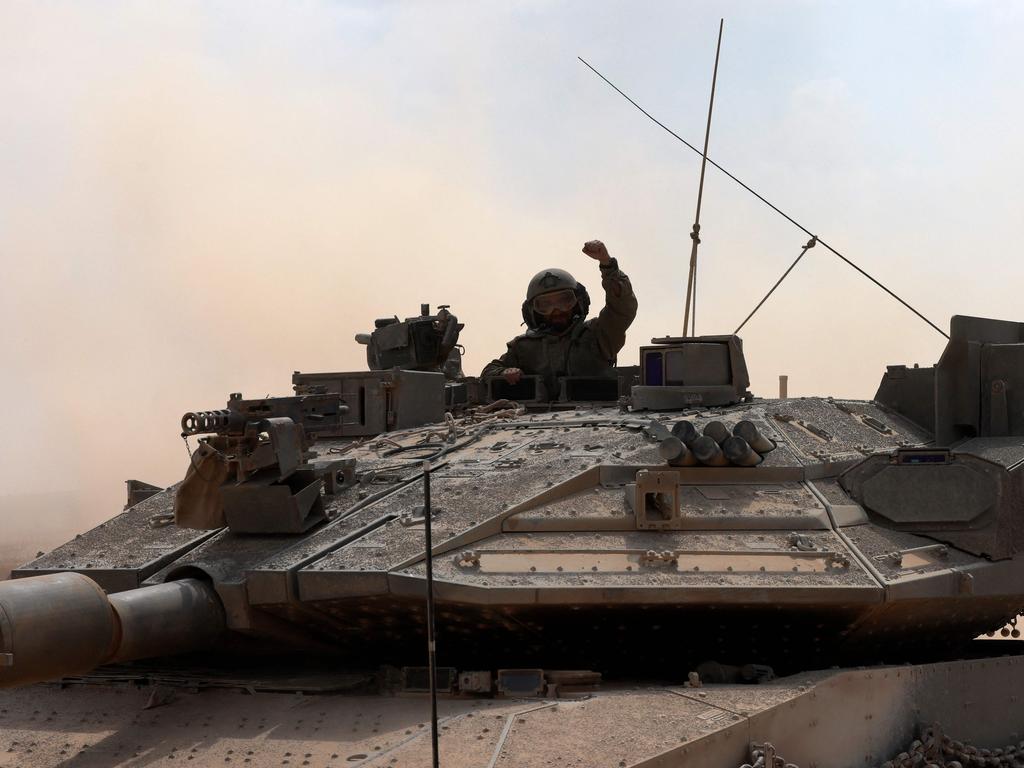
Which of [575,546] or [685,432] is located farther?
[685,432]

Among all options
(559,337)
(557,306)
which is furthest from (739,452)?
(557,306)

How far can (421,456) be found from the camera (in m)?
9.98

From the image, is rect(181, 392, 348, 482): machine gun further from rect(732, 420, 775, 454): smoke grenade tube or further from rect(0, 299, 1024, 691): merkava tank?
rect(732, 420, 775, 454): smoke grenade tube

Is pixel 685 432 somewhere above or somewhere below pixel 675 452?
above

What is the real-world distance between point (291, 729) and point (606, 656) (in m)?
2.03

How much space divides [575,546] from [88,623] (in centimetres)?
283

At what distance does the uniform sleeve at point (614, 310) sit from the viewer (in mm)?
12000

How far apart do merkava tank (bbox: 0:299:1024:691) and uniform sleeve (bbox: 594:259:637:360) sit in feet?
6.42

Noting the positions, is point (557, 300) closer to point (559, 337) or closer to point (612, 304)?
point (559, 337)

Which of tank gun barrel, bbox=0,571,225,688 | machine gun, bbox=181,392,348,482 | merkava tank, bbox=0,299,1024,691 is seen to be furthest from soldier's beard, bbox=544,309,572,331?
tank gun barrel, bbox=0,571,225,688

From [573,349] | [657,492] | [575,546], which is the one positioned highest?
[573,349]

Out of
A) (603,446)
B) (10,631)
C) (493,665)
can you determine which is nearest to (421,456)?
(603,446)

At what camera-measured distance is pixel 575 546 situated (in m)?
8.12

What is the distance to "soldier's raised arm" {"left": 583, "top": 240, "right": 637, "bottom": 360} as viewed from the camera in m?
11.6
